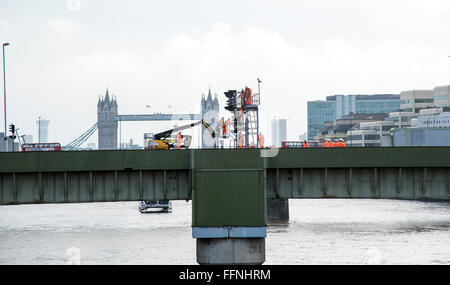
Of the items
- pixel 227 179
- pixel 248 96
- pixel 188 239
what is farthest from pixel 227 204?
pixel 248 96

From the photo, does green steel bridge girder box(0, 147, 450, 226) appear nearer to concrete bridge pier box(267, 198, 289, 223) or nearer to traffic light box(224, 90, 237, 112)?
concrete bridge pier box(267, 198, 289, 223)

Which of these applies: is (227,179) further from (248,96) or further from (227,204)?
(248,96)

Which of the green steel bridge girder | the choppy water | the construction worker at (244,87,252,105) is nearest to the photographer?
the green steel bridge girder

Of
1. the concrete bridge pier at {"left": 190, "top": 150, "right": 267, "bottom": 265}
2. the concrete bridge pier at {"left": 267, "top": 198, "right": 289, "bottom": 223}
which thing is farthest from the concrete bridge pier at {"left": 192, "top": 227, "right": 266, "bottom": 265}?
the concrete bridge pier at {"left": 267, "top": 198, "right": 289, "bottom": 223}

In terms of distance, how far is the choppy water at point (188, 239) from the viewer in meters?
59.2

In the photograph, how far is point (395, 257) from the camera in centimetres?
5919

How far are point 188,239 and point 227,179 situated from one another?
2956cm

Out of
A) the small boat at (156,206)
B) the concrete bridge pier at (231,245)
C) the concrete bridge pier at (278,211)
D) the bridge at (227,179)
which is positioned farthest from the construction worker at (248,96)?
the concrete bridge pier at (231,245)

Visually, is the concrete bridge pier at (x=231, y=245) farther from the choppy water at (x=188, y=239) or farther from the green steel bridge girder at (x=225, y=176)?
the choppy water at (x=188, y=239)

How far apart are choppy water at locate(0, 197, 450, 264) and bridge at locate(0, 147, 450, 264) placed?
10.4m

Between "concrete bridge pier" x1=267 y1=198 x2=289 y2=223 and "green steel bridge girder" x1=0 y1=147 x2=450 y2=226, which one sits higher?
"green steel bridge girder" x1=0 y1=147 x2=450 y2=226

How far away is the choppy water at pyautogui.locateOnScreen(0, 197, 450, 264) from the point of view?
59156mm

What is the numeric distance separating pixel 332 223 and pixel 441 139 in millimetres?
66011

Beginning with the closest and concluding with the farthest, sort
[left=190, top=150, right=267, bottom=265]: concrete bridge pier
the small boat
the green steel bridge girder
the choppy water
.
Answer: [left=190, top=150, right=267, bottom=265]: concrete bridge pier, the green steel bridge girder, the choppy water, the small boat
